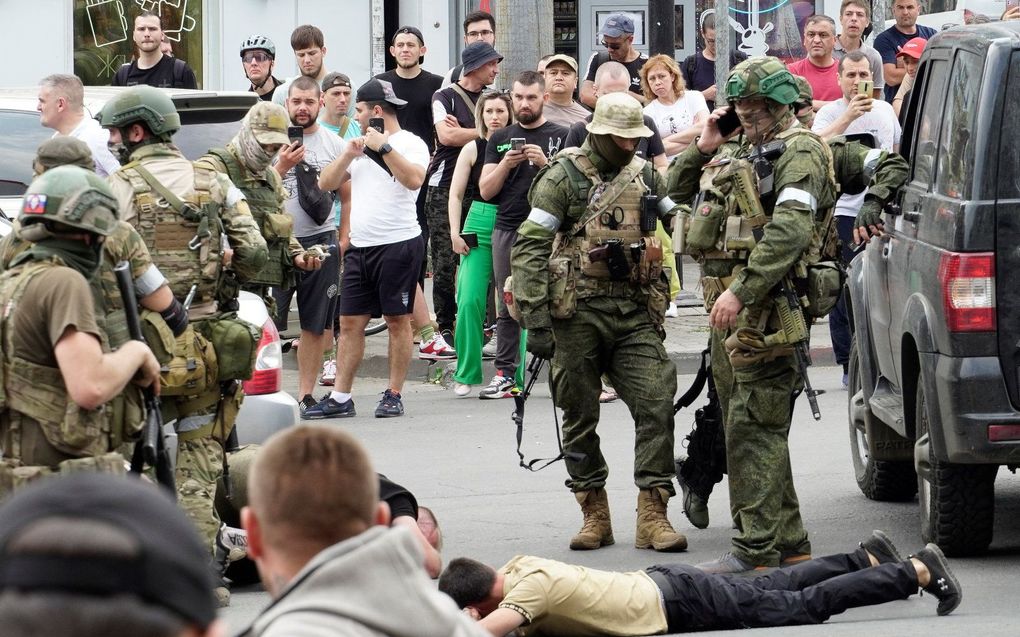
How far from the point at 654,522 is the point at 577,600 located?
5.03 ft

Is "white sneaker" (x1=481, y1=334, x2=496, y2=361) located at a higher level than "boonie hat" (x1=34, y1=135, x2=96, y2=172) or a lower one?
lower

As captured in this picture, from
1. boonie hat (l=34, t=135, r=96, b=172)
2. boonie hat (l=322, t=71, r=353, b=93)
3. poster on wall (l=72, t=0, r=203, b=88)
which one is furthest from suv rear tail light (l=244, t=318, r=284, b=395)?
poster on wall (l=72, t=0, r=203, b=88)

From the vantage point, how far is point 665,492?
23.1 ft

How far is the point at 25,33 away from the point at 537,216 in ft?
38.7

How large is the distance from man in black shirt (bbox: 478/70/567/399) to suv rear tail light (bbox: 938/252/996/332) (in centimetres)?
Answer: 420

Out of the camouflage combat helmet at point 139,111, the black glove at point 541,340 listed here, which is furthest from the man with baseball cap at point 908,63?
the camouflage combat helmet at point 139,111

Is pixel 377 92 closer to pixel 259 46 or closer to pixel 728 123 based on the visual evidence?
pixel 259 46

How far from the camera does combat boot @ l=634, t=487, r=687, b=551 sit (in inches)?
274

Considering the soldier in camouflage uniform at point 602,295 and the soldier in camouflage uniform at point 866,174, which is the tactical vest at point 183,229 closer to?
the soldier in camouflage uniform at point 602,295

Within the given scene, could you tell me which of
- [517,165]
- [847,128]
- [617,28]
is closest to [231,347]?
[517,165]

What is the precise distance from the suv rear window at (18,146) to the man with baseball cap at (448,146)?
3149mm

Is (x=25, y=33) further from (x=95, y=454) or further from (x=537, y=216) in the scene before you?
(x=95, y=454)

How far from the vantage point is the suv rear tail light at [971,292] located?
5.95 metres

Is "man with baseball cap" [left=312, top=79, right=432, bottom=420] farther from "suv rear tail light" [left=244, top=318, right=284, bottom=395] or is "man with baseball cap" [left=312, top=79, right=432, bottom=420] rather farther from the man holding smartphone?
"suv rear tail light" [left=244, top=318, right=284, bottom=395]
